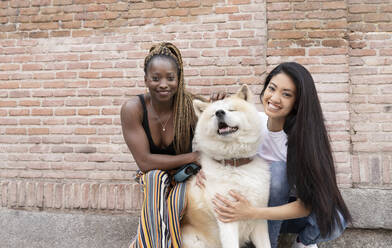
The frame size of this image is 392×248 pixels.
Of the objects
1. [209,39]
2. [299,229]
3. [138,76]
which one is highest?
[209,39]

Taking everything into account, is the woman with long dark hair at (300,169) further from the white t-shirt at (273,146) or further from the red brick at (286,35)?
the red brick at (286,35)

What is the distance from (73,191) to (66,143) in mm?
504

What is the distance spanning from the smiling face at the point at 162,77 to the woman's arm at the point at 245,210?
0.85 meters

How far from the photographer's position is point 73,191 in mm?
3031

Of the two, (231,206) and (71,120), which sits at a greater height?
(71,120)

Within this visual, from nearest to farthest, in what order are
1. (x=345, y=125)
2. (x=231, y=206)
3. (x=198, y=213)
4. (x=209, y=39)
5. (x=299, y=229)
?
(x=231, y=206)
(x=198, y=213)
(x=299, y=229)
(x=345, y=125)
(x=209, y=39)

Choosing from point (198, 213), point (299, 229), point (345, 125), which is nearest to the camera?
point (198, 213)

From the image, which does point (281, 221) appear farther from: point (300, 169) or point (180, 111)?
point (180, 111)

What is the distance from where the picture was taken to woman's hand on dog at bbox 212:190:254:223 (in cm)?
193

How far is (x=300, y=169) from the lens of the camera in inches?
77.3

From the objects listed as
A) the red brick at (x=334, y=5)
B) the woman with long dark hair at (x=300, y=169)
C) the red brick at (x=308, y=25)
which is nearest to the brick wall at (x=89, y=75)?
the red brick at (x=308, y=25)

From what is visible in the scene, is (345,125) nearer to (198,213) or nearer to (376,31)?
(376,31)

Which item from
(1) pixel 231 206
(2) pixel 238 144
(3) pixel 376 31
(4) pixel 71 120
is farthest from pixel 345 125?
(4) pixel 71 120

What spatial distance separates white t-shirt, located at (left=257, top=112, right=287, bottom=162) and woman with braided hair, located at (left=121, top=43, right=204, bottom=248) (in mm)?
538
